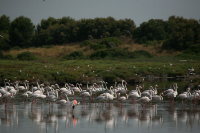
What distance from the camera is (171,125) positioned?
55.0ft

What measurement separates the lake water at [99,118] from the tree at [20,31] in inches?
3008

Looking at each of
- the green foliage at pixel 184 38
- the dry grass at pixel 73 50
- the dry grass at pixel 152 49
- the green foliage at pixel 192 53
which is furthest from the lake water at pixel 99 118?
the green foliage at pixel 184 38

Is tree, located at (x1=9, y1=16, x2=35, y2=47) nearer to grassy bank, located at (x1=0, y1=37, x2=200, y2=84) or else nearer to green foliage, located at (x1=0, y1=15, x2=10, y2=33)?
green foliage, located at (x1=0, y1=15, x2=10, y2=33)

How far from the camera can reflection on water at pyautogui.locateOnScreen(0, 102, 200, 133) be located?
635 inches

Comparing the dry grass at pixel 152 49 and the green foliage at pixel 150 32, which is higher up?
the green foliage at pixel 150 32

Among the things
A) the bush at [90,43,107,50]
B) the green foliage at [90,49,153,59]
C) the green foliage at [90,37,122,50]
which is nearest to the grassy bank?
the green foliage at [90,49,153,59]

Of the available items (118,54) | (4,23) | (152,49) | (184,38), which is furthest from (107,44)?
(4,23)

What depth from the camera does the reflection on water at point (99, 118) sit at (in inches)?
635

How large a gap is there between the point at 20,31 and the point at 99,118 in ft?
279

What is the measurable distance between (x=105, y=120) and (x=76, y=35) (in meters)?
75.6

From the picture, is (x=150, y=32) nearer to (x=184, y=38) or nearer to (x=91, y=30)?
(x=184, y=38)

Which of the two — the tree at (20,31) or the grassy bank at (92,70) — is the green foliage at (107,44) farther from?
the tree at (20,31)

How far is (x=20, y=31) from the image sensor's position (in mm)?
100000

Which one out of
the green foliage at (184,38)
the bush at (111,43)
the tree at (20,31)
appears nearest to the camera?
the green foliage at (184,38)
